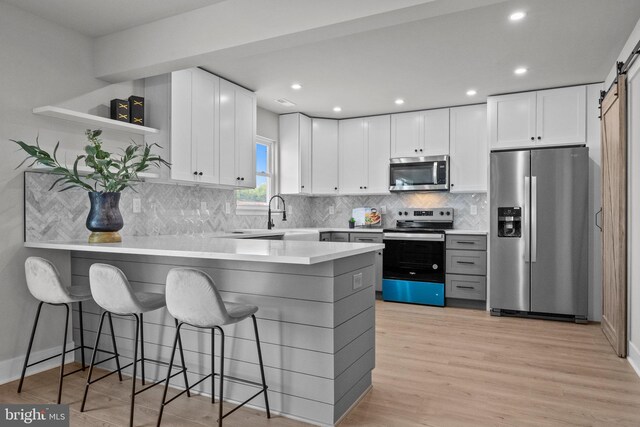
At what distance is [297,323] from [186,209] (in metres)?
2.34

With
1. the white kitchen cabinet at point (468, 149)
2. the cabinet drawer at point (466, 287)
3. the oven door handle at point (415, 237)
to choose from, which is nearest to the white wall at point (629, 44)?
the white kitchen cabinet at point (468, 149)

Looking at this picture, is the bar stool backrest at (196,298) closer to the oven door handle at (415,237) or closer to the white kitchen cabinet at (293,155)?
the oven door handle at (415,237)

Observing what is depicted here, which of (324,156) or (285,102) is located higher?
(285,102)

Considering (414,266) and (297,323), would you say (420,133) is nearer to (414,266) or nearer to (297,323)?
(414,266)

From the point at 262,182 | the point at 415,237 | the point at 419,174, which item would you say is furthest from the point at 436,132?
the point at 262,182

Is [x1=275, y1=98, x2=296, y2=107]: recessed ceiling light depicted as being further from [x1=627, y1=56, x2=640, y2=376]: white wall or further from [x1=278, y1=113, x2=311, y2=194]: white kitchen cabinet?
[x1=627, y1=56, x2=640, y2=376]: white wall

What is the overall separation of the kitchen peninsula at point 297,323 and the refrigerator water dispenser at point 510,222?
253cm

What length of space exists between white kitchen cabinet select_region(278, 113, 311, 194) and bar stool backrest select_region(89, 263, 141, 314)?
351 cm

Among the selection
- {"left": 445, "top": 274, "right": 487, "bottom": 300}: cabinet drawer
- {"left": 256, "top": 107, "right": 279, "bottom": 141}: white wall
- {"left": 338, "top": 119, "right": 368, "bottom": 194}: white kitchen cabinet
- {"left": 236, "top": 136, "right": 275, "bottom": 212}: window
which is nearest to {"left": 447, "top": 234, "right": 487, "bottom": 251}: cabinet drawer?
{"left": 445, "top": 274, "right": 487, "bottom": 300}: cabinet drawer

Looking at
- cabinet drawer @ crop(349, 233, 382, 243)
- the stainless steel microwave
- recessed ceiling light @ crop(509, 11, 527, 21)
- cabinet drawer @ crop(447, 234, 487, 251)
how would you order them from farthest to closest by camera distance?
cabinet drawer @ crop(349, 233, 382, 243) → the stainless steel microwave → cabinet drawer @ crop(447, 234, 487, 251) → recessed ceiling light @ crop(509, 11, 527, 21)

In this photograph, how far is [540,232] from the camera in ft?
14.3

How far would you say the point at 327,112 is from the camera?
5.61m

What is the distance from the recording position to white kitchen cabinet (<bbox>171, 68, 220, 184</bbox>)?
361 centimetres

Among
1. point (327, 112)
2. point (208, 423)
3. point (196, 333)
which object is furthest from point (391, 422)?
point (327, 112)
